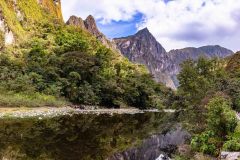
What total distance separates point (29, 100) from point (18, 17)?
67.8 metres

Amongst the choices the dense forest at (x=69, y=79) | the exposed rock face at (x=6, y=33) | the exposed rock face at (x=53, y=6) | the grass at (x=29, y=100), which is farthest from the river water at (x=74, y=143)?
the exposed rock face at (x=53, y=6)

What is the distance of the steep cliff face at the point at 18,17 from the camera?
335 ft

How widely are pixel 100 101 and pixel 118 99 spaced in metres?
5.75

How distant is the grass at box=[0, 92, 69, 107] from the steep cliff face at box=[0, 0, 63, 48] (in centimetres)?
3593

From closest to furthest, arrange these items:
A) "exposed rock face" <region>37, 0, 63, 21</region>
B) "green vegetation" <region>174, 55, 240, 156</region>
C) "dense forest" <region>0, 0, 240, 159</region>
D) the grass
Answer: "green vegetation" <region>174, 55, 240, 156</region> → "dense forest" <region>0, 0, 240, 159</region> → the grass → "exposed rock face" <region>37, 0, 63, 21</region>

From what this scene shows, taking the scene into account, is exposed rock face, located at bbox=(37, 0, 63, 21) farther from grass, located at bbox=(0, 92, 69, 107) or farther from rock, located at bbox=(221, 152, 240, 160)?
rock, located at bbox=(221, 152, 240, 160)

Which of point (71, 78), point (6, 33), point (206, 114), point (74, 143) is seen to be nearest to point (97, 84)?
point (71, 78)

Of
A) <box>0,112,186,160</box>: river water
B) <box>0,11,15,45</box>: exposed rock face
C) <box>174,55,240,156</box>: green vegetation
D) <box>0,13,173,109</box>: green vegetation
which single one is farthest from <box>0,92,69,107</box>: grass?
<box>0,11,15,45</box>: exposed rock face

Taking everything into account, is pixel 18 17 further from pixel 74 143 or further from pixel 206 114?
pixel 206 114

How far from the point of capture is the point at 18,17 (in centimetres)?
11975

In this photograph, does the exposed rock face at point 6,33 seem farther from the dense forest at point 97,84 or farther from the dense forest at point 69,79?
the dense forest at point 69,79

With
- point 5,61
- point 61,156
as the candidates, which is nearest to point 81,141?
point 61,156

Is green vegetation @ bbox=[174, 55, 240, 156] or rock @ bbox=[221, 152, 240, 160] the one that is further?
green vegetation @ bbox=[174, 55, 240, 156]

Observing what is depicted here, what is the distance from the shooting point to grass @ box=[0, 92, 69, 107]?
54.1 m
